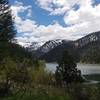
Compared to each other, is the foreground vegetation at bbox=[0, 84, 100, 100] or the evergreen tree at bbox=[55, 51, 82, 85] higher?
the evergreen tree at bbox=[55, 51, 82, 85]

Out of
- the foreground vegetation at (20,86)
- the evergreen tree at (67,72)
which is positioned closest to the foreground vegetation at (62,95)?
the foreground vegetation at (20,86)

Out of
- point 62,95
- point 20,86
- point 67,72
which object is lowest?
point 62,95

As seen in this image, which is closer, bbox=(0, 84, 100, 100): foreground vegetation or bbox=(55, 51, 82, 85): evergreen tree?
bbox=(0, 84, 100, 100): foreground vegetation

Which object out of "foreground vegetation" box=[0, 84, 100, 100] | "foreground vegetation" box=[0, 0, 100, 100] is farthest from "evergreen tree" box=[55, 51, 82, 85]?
"foreground vegetation" box=[0, 84, 100, 100]

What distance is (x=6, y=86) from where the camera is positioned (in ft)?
111

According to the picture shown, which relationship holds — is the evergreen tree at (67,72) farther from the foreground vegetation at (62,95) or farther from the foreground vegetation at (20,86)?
the foreground vegetation at (62,95)

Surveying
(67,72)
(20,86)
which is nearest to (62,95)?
(20,86)

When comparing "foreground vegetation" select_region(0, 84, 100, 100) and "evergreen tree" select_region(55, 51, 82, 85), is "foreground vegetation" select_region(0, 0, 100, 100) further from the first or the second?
"evergreen tree" select_region(55, 51, 82, 85)

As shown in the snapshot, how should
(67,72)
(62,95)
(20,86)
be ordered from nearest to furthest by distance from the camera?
(62,95) < (20,86) < (67,72)

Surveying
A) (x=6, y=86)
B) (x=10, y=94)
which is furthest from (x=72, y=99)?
(x=6, y=86)

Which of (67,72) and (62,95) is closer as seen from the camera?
(62,95)

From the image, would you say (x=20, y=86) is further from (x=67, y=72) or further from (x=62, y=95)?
(x=67, y=72)

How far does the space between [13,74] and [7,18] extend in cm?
702

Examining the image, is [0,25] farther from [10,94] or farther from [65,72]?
[65,72]
